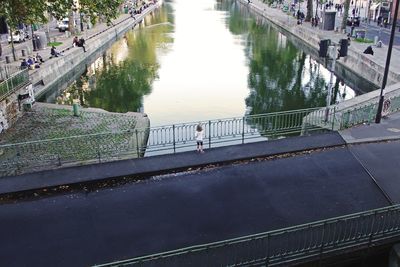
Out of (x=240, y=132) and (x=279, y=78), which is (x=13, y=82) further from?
(x=279, y=78)

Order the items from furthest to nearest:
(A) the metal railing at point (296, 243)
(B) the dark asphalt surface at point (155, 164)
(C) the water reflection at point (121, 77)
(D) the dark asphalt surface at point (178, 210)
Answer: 1. (C) the water reflection at point (121, 77)
2. (B) the dark asphalt surface at point (155, 164)
3. (D) the dark asphalt surface at point (178, 210)
4. (A) the metal railing at point (296, 243)

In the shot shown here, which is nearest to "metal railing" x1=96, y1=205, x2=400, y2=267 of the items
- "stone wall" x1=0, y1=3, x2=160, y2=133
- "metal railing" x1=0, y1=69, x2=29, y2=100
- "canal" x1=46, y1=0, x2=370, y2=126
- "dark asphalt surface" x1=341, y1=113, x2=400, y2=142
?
"dark asphalt surface" x1=341, y1=113, x2=400, y2=142

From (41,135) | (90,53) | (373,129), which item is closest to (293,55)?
(90,53)

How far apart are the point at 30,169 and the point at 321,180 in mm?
10370

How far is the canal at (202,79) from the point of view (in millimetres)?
28578

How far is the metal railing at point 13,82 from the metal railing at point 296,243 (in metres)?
15.3

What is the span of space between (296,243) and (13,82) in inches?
704

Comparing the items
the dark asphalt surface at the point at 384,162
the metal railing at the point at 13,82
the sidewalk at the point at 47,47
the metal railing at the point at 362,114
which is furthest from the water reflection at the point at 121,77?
the dark asphalt surface at the point at 384,162

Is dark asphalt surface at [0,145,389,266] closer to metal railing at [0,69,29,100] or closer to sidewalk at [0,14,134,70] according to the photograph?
metal railing at [0,69,29,100]

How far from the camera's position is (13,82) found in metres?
22.1

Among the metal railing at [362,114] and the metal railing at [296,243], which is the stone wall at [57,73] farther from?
the metal railing at [362,114]

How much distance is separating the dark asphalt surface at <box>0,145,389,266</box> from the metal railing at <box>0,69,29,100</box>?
10.3 meters

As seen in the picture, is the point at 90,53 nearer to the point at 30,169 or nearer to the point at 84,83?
the point at 84,83

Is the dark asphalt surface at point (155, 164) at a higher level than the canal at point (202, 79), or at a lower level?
higher
